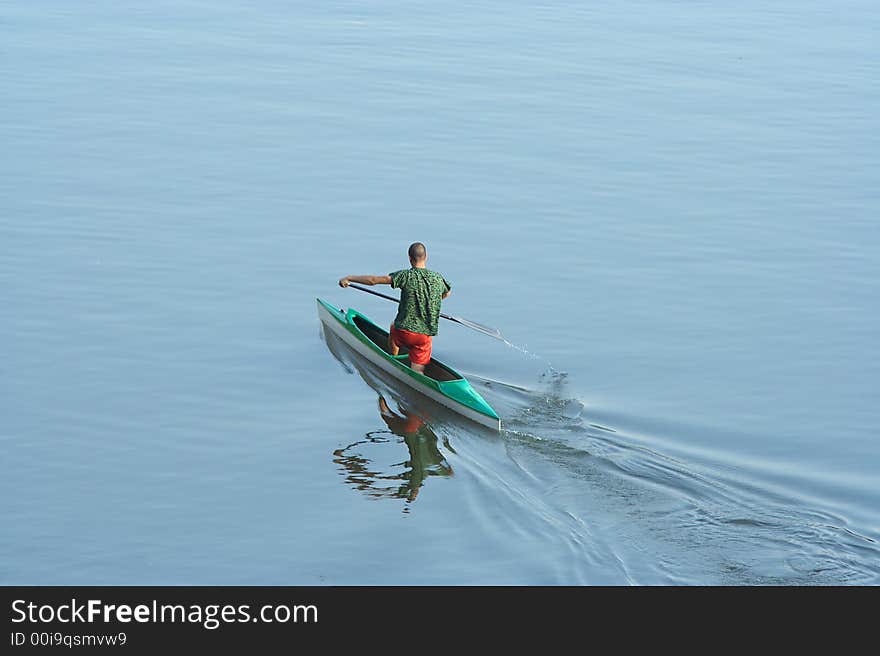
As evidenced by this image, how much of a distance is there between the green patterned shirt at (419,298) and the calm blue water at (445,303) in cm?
93

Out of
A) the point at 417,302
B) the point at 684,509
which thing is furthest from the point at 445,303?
the point at 684,509

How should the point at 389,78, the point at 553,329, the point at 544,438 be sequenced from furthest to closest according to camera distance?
the point at 389,78 < the point at 553,329 < the point at 544,438

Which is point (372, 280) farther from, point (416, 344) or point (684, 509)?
point (684, 509)

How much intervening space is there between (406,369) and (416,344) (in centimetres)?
36

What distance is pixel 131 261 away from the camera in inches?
850

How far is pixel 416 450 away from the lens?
15.6 metres

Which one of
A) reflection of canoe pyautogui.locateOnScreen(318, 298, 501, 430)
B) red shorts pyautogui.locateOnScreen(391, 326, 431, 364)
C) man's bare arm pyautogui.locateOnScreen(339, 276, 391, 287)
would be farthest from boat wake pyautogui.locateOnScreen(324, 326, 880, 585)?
man's bare arm pyautogui.locateOnScreen(339, 276, 391, 287)

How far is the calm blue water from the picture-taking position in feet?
43.3

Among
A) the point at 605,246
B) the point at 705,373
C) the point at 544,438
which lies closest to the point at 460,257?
the point at 605,246

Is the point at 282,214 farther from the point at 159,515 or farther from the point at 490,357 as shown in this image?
the point at 159,515

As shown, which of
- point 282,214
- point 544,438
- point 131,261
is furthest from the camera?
point 282,214

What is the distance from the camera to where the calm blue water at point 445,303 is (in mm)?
13203

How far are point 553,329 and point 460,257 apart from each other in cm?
322
